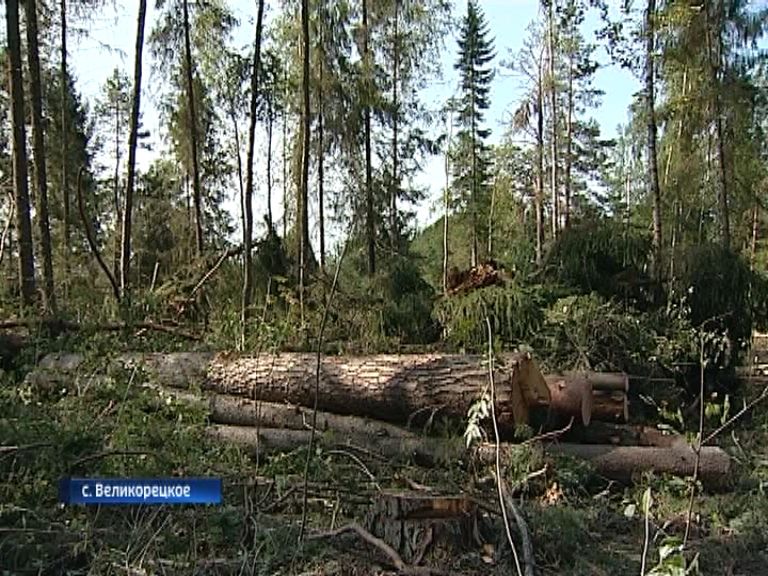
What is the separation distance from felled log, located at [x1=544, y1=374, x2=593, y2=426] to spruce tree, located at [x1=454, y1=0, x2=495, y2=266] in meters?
20.3

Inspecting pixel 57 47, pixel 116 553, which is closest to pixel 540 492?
pixel 116 553

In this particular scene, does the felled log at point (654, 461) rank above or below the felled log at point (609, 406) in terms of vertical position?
→ below

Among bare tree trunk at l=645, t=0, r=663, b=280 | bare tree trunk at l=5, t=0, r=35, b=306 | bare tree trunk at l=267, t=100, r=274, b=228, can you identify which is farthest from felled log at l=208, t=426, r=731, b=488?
bare tree trunk at l=267, t=100, r=274, b=228

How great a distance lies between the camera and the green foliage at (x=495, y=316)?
292 inches

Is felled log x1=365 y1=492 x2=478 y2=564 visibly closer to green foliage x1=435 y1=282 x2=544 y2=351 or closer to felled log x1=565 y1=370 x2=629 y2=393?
felled log x1=565 y1=370 x2=629 y2=393

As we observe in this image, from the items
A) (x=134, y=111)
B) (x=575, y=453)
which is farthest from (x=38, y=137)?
(x=575, y=453)

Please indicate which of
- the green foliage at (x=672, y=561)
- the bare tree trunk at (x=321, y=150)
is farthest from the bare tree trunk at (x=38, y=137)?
the green foliage at (x=672, y=561)

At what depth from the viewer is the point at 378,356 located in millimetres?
6441

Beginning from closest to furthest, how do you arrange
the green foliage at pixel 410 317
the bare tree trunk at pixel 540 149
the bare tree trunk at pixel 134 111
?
the green foliage at pixel 410 317
the bare tree trunk at pixel 134 111
the bare tree trunk at pixel 540 149

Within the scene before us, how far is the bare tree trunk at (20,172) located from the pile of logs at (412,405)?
7.91 feet

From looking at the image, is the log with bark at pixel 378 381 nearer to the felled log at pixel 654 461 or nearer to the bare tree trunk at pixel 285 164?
the felled log at pixel 654 461

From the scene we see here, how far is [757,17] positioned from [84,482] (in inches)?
644

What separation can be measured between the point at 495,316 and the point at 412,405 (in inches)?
75.7

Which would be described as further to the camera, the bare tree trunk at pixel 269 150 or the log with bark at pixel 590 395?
the bare tree trunk at pixel 269 150
